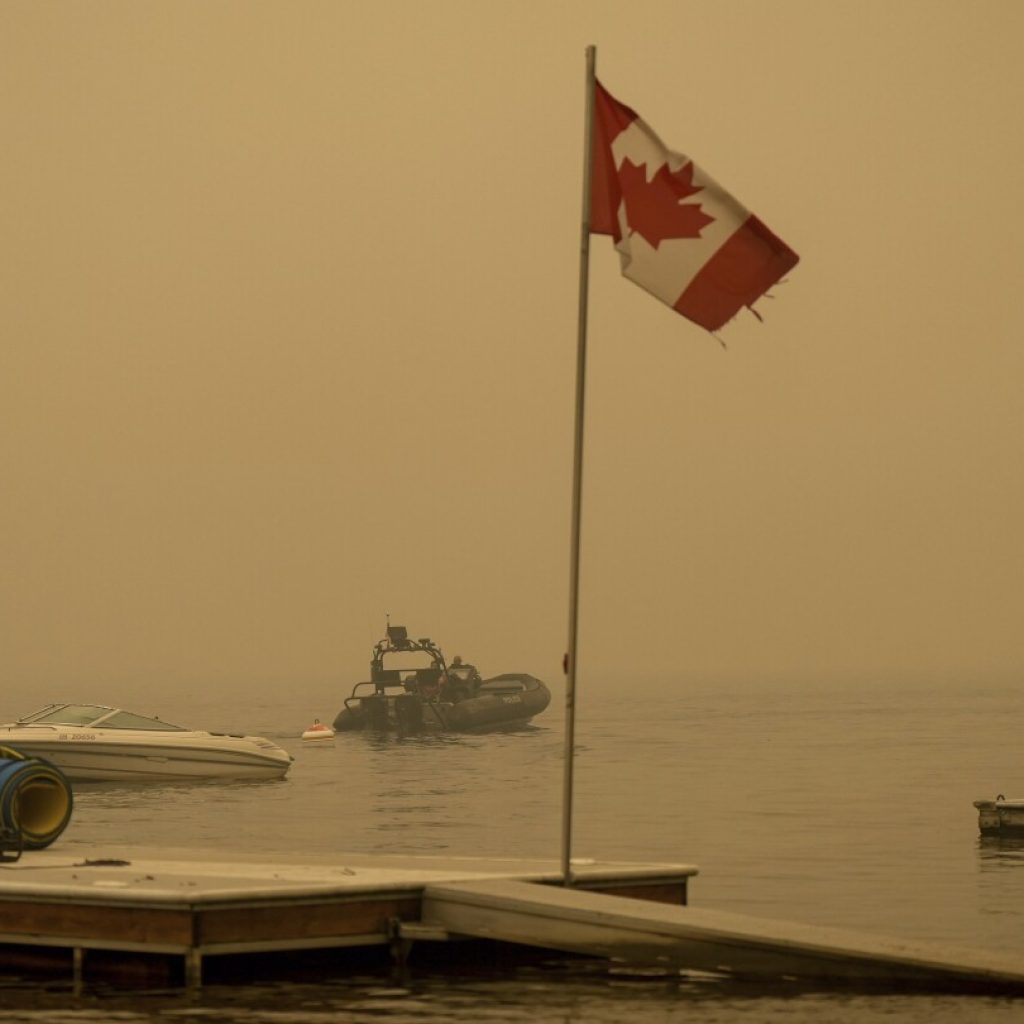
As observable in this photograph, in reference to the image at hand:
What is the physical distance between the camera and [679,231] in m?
16.9

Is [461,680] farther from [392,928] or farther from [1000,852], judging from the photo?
[392,928]

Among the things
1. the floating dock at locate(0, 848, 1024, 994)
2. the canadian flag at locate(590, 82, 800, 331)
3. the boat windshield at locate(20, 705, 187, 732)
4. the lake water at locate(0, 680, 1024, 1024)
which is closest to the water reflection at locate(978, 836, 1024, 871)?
the lake water at locate(0, 680, 1024, 1024)

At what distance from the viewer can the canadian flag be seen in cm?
1683

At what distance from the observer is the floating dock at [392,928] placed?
16125mm

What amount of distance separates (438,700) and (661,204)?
70.1 meters

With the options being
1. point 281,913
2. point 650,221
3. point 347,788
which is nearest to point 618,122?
point 650,221

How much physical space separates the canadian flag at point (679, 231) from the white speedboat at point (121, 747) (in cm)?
3588

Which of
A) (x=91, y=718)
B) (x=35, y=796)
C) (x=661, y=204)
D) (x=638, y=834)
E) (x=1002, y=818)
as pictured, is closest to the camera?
(x=661, y=204)

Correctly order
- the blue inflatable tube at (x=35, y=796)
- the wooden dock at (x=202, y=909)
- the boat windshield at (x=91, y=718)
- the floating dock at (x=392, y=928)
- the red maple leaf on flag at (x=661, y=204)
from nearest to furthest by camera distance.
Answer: the floating dock at (x=392, y=928) → the wooden dock at (x=202, y=909) → the red maple leaf on flag at (x=661, y=204) → the blue inflatable tube at (x=35, y=796) → the boat windshield at (x=91, y=718)

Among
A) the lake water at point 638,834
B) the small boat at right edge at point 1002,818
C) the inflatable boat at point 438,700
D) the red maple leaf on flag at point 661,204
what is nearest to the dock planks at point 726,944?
the lake water at point 638,834

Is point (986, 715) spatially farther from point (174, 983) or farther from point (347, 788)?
point (174, 983)

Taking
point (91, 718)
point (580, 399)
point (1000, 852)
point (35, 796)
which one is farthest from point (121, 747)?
point (580, 399)

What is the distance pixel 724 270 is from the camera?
16812 millimetres

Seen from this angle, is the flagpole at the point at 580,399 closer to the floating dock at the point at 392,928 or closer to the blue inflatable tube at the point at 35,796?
the floating dock at the point at 392,928
